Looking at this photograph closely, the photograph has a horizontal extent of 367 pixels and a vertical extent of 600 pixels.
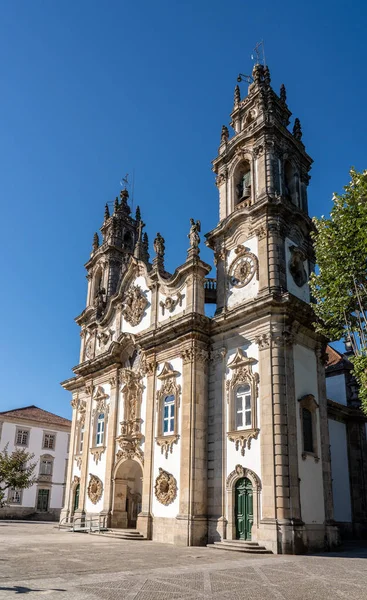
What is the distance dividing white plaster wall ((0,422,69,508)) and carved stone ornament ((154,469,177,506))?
29.0 metres

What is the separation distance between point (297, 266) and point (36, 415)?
37.6m

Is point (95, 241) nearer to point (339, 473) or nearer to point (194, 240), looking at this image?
point (194, 240)

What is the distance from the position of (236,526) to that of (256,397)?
5522 millimetres

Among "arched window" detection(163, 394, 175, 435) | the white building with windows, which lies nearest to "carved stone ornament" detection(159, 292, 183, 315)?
"arched window" detection(163, 394, 175, 435)

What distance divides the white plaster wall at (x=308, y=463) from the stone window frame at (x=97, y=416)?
13376 mm

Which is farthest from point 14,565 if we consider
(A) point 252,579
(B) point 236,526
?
(B) point 236,526

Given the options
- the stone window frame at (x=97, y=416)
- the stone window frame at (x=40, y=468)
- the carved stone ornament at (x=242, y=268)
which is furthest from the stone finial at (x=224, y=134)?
the stone window frame at (x=40, y=468)

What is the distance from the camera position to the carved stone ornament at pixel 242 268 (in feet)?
82.7

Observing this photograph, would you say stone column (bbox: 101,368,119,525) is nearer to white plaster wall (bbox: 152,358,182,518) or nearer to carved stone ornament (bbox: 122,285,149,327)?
carved stone ornament (bbox: 122,285,149,327)

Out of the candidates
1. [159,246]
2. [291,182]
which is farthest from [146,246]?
Result: [291,182]

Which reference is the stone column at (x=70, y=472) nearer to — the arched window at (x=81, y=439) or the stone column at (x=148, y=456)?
the arched window at (x=81, y=439)

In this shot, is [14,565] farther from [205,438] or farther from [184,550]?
[205,438]

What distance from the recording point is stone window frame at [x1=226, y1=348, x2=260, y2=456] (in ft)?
72.3

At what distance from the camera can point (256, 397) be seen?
22.3 m
